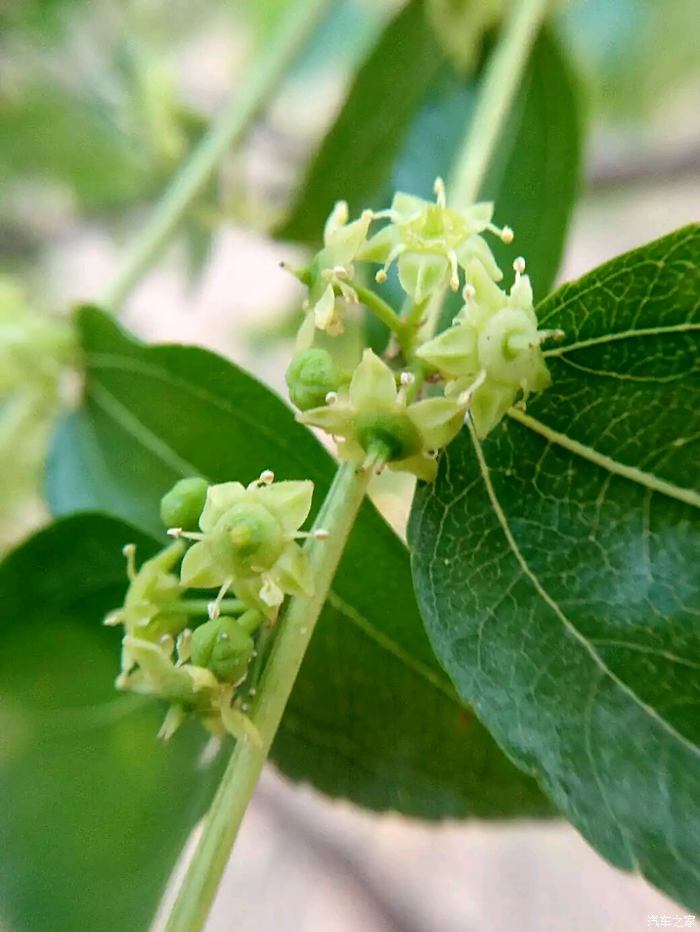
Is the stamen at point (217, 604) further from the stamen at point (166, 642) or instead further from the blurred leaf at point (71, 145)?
the blurred leaf at point (71, 145)

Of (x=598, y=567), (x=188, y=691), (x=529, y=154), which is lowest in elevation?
(x=188, y=691)

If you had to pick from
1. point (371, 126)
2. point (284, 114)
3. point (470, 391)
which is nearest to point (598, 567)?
point (470, 391)

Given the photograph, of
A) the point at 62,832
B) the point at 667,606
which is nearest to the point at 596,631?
the point at 667,606

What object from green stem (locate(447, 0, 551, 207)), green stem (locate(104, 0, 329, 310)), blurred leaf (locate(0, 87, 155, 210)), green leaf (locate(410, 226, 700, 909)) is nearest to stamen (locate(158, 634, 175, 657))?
green leaf (locate(410, 226, 700, 909))

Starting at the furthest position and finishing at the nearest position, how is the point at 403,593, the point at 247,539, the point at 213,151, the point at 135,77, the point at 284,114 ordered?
the point at 284,114, the point at 135,77, the point at 213,151, the point at 403,593, the point at 247,539

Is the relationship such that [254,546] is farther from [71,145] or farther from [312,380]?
[71,145]

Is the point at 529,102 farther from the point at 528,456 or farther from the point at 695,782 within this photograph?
the point at 695,782
